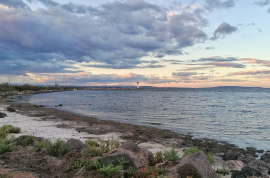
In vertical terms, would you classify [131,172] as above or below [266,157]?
above

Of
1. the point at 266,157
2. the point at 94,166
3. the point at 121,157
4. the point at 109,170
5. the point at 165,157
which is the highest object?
the point at 121,157

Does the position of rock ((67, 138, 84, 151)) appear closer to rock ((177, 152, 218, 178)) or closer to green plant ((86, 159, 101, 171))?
green plant ((86, 159, 101, 171))

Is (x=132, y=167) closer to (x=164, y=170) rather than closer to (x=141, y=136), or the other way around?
(x=164, y=170)

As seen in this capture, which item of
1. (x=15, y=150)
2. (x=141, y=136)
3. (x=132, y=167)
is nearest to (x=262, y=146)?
(x=141, y=136)

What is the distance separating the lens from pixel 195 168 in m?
5.85

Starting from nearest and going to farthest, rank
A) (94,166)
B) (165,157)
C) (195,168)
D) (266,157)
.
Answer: (195,168) → (94,166) → (165,157) → (266,157)

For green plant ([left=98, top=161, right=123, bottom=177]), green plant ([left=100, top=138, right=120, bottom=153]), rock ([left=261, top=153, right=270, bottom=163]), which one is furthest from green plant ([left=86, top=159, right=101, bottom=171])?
rock ([left=261, top=153, right=270, bottom=163])

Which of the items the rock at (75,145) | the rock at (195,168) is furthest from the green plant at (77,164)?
the rock at (195,168)

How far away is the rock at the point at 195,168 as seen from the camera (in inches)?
231

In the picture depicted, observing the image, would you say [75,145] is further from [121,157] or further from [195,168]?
[195,168]

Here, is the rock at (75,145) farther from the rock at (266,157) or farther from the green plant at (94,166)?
the rock at (266,157)

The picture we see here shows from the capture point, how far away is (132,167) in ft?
21.0

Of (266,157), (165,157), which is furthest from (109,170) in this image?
(266,157)

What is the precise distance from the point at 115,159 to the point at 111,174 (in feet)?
2.15
